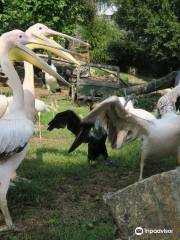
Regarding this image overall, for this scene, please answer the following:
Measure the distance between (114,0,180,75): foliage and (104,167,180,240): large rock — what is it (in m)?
21.9

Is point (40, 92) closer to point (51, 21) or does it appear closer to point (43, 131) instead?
point (51, 21)

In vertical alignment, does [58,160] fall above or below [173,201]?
below

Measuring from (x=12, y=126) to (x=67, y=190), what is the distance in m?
1.67

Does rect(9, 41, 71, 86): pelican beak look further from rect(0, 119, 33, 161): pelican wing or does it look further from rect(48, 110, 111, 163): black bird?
rect(48, 110, 111, 163): black bird

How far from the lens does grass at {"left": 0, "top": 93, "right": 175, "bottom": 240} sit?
4.93m

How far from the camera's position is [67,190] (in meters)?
6.39

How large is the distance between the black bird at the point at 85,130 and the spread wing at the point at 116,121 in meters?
0.11

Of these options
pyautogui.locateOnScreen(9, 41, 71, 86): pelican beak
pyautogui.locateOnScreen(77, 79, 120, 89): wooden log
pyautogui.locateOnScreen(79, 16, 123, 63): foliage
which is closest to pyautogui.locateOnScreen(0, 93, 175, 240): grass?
pyautogui.locateOnScreen(9, 41, 71, 86): pelican beak

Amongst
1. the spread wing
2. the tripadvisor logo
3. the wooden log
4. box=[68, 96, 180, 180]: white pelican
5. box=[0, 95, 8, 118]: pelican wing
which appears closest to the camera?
the tripadvisor logo

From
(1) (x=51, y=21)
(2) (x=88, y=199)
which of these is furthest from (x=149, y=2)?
(2) (x=88, y=199)

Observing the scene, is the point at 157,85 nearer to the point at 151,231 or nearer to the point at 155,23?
the point at 151,231

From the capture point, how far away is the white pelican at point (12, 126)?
4945mm

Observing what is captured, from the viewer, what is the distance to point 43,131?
10977mm

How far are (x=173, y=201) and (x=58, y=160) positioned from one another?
13.5ft
